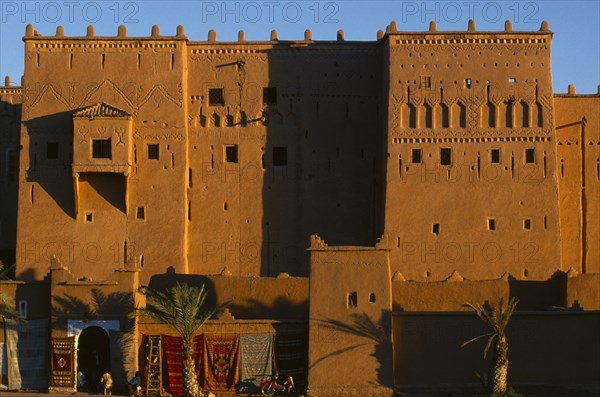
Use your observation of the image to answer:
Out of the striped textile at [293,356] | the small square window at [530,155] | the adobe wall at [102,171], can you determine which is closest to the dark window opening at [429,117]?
the small square window at [530,155]

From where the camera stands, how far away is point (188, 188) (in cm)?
3909

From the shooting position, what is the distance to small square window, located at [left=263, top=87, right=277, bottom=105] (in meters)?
39.6

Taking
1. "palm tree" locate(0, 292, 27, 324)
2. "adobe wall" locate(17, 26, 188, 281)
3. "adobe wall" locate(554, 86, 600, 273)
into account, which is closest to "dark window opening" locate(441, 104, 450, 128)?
"adobe wall" locate(554, 86, 600, 273)

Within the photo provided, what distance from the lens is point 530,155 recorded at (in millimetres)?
37875

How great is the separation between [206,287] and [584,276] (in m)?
10.8

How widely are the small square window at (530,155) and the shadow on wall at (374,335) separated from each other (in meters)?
9.73

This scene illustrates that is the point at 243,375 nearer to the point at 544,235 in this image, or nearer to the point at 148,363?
the point at 148,363

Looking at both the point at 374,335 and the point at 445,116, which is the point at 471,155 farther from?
the point at 374,335

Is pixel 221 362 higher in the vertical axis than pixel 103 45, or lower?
lower

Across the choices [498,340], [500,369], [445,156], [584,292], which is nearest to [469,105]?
[445,156]

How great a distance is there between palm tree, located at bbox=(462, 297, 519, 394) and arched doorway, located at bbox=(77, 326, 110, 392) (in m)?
10.0

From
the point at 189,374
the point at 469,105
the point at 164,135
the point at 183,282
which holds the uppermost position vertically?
the point at 469,105

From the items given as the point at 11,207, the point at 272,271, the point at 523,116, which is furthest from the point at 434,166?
the point at 11,207

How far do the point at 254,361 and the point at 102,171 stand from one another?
10.2m
